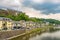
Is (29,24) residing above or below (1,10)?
below

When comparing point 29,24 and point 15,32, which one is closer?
point 15,32

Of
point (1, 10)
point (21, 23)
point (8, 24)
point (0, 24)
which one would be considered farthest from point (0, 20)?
point (1, 10)

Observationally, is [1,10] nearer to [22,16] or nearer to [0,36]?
[22,16]

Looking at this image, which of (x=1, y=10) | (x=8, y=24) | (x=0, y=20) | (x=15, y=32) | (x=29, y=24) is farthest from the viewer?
(x=1, y=10)

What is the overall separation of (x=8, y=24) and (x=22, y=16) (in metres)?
51.7

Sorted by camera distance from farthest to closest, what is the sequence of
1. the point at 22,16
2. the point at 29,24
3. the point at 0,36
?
the point at 22,16 < the point at 29,24 < the point at 0,36

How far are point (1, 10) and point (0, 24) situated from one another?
93354 mm

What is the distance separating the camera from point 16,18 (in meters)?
134

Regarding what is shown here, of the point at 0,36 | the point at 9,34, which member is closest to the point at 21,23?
the point at 9,34

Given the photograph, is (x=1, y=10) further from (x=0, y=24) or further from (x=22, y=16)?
(x=0, y=24)

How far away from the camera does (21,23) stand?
10538 cm

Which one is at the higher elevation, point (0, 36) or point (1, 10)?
point (1, 10)

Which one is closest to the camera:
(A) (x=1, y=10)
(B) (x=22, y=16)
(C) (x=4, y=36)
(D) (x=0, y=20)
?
(C) (x=4, y=36)

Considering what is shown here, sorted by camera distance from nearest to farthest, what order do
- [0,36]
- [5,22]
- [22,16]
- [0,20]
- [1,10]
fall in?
[0,36] < [0,20] < [5,22] < [22,16] < [1,10]
